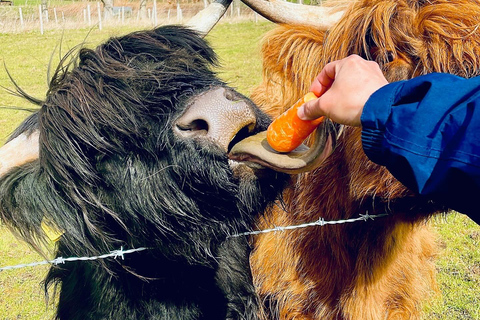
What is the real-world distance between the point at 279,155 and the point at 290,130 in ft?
0.29

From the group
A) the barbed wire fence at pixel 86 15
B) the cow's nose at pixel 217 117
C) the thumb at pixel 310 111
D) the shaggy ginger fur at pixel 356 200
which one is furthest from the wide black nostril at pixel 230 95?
the barbed wire fence at pixel 86 15

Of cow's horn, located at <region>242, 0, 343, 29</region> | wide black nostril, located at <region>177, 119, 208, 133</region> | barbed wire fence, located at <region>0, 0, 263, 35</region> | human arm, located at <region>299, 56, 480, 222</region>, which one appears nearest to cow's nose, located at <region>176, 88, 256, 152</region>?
wide black nostril, located at <region>177, 119, 208, 133</region>

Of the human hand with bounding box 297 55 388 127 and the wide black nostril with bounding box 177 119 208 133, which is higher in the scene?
the human hand with bounding box 297 55 388 127

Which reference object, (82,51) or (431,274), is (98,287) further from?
(431,274)

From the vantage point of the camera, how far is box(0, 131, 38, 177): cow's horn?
1779 millimetres

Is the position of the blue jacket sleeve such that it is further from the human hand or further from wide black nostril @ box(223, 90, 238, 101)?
wide black nostril @ box(223, 90, 238, 101)

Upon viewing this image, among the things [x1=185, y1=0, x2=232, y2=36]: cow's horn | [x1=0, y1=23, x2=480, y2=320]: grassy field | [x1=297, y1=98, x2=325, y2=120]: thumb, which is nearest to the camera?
[x1=297, y1=98, x2=325, y2=120]: thumb

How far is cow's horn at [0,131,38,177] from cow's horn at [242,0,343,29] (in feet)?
3.75

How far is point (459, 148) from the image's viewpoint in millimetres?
938

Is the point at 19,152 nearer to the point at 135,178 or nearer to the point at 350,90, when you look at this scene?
the point at 135,178

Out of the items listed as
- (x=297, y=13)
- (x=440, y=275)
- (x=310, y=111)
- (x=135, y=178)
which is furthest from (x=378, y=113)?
(x=440, y=275)

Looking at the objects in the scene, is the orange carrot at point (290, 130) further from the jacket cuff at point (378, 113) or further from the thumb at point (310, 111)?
the jacket cuff at point (378, 113)

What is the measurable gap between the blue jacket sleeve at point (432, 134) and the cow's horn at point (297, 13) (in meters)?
1.34

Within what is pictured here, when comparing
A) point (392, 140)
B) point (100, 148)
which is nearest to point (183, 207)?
point (100, 148)
